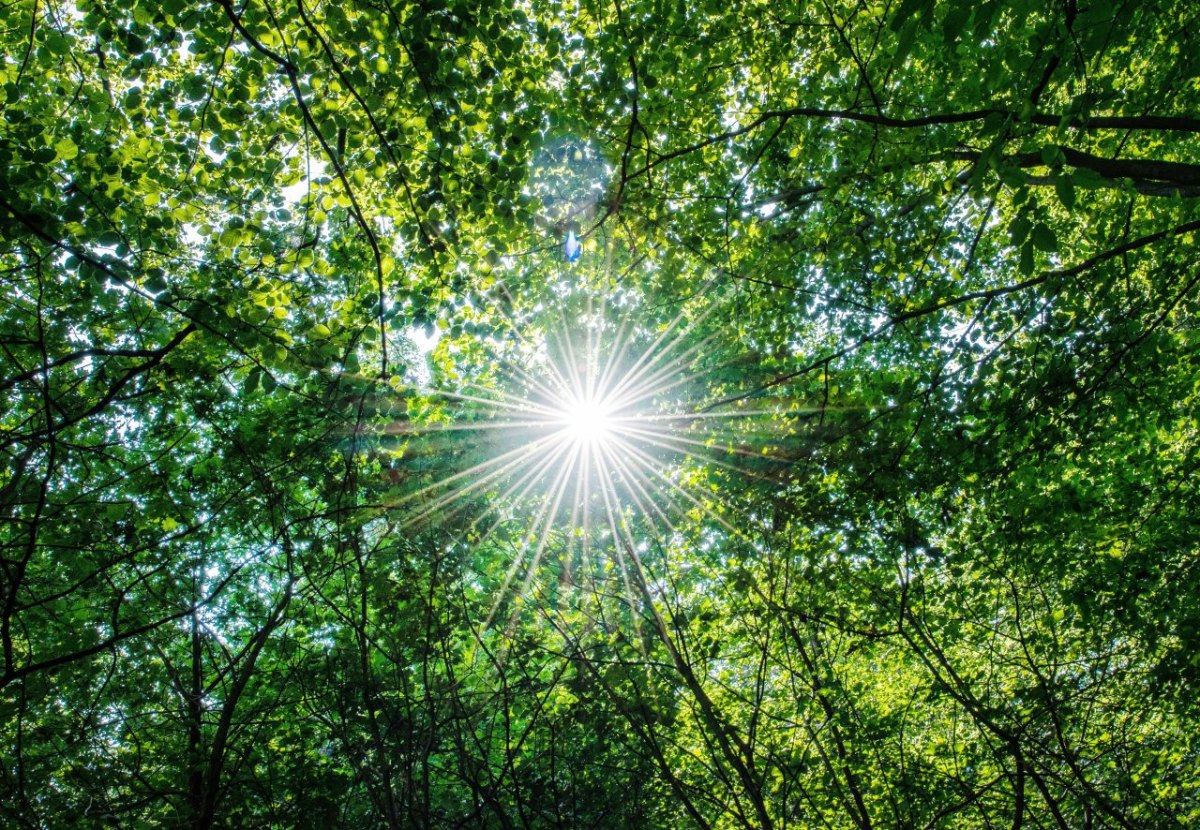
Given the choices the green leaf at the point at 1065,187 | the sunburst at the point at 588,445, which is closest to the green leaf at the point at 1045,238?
the green leaf at the point at 1065,187

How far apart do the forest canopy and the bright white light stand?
53 mm

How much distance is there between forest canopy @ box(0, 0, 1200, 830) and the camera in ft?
11.6

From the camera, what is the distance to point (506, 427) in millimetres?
6711

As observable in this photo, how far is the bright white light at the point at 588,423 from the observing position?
7008 mm

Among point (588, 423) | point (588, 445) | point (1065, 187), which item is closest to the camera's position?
point (1065, 187)

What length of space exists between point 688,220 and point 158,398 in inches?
199

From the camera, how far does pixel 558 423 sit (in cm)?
721

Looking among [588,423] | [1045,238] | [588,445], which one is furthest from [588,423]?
[1045,238]

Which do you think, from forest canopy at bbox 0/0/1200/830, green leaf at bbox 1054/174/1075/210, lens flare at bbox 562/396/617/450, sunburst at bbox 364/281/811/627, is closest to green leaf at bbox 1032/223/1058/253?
green leaf at bbox 1054/174/1075/210

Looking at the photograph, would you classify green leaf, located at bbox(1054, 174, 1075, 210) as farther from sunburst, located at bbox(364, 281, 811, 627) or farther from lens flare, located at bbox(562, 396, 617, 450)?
lens flare, located at bbox(562, 396, 617, 450)

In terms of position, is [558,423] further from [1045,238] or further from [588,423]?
[1045,238]

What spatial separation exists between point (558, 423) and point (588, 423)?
373 mm

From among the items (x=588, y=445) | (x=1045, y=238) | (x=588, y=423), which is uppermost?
(x=588, y=423)

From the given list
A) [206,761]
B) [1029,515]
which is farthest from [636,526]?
[206,761]
